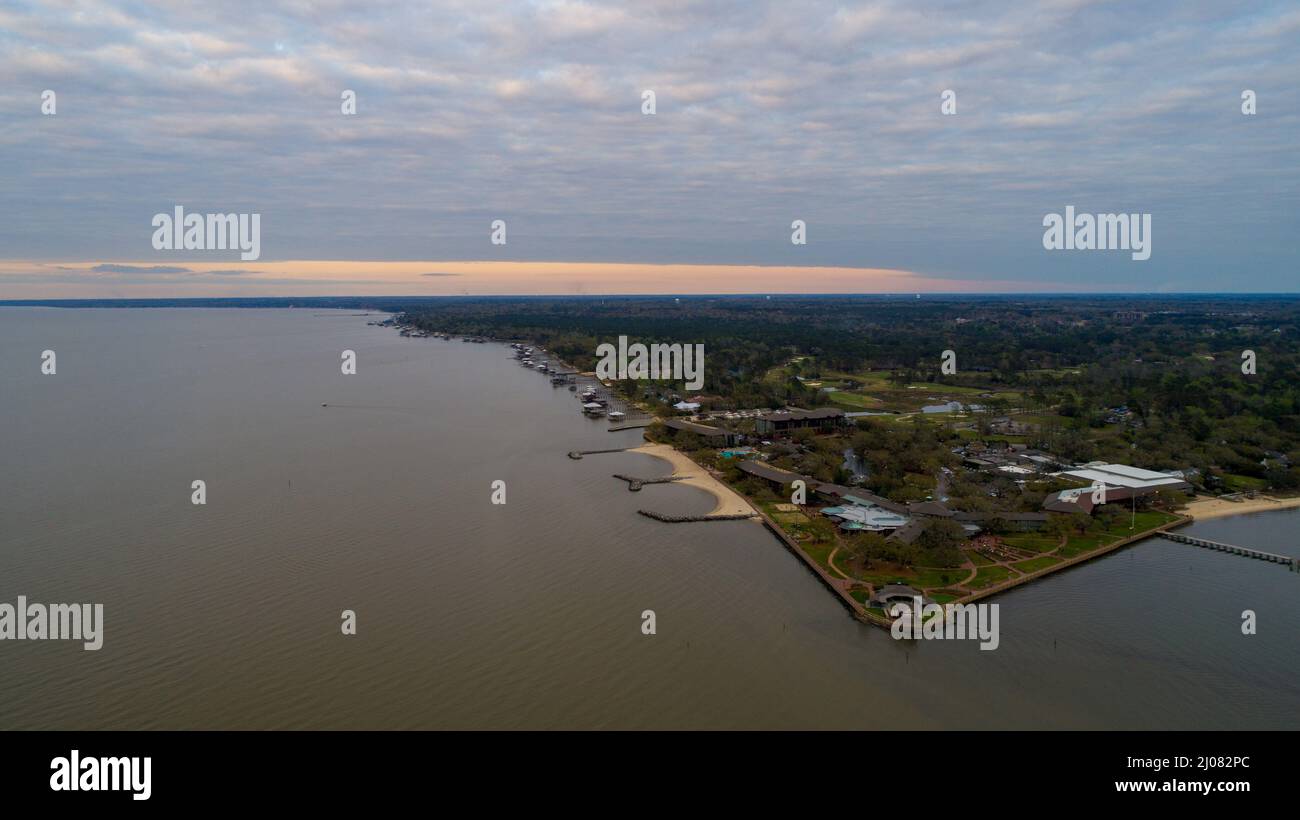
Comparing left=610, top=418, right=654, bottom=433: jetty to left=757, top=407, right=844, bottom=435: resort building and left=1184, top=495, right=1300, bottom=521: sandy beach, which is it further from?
left=1184, top=495, right=1300, bottom=521: sandy beach

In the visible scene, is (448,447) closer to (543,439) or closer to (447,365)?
(543,439)

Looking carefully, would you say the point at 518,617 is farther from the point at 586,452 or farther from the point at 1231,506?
the point at 1231,506

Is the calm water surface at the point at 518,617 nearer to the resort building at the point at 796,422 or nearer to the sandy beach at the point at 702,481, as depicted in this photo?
the sandy beach at the point at 702,481

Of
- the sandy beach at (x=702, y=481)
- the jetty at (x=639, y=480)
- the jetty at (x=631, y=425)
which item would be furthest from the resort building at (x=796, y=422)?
the jetty at (x=639, y=480)

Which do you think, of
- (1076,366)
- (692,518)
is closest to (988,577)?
(692,518)

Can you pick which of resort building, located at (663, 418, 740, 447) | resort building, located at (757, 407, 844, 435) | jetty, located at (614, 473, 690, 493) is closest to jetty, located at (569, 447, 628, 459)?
resort building, located at (663, 418, 740, 447)
